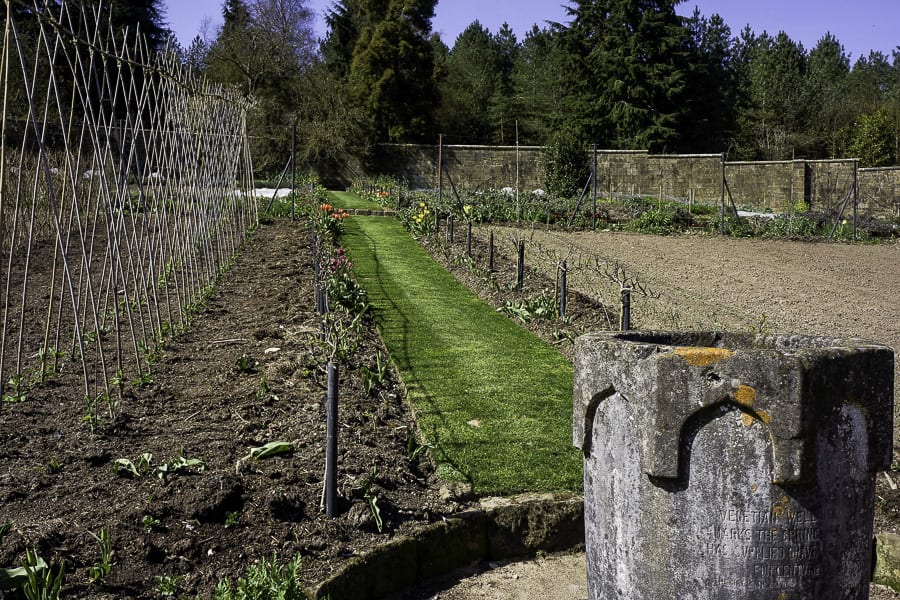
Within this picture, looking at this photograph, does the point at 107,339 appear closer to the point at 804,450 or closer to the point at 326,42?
the point at 804,450

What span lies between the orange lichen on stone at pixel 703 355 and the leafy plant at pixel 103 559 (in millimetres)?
2061

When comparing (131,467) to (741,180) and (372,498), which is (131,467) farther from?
(741,180)

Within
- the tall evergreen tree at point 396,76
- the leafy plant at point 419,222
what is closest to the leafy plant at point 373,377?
the leafy plant at point 419,222

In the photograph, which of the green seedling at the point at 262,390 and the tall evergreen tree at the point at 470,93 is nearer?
the green seedling at the point at 262,390

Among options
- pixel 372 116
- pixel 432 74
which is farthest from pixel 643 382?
pixel 432 74

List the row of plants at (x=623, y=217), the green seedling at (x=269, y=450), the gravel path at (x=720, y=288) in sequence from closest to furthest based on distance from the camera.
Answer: the gravel path at (x=720, y=288) → the green seedling at (x=269, y=450) → the row of plants at (x=623, y=217)

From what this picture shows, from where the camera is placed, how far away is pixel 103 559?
296 cm

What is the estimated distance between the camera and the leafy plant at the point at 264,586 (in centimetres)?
283

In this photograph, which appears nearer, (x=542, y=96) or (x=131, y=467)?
(x=131, y=467)

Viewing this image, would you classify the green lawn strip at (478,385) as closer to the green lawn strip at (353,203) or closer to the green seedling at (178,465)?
the green seedling at (178,465)

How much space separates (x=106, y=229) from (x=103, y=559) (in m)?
8.44

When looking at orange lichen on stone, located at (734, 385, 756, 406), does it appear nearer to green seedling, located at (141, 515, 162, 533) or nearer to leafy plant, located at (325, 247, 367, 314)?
green seedling, located at (141, 515, 162, 533)

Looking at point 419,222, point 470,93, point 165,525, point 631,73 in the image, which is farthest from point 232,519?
point 470,93

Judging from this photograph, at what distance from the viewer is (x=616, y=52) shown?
35.2m
